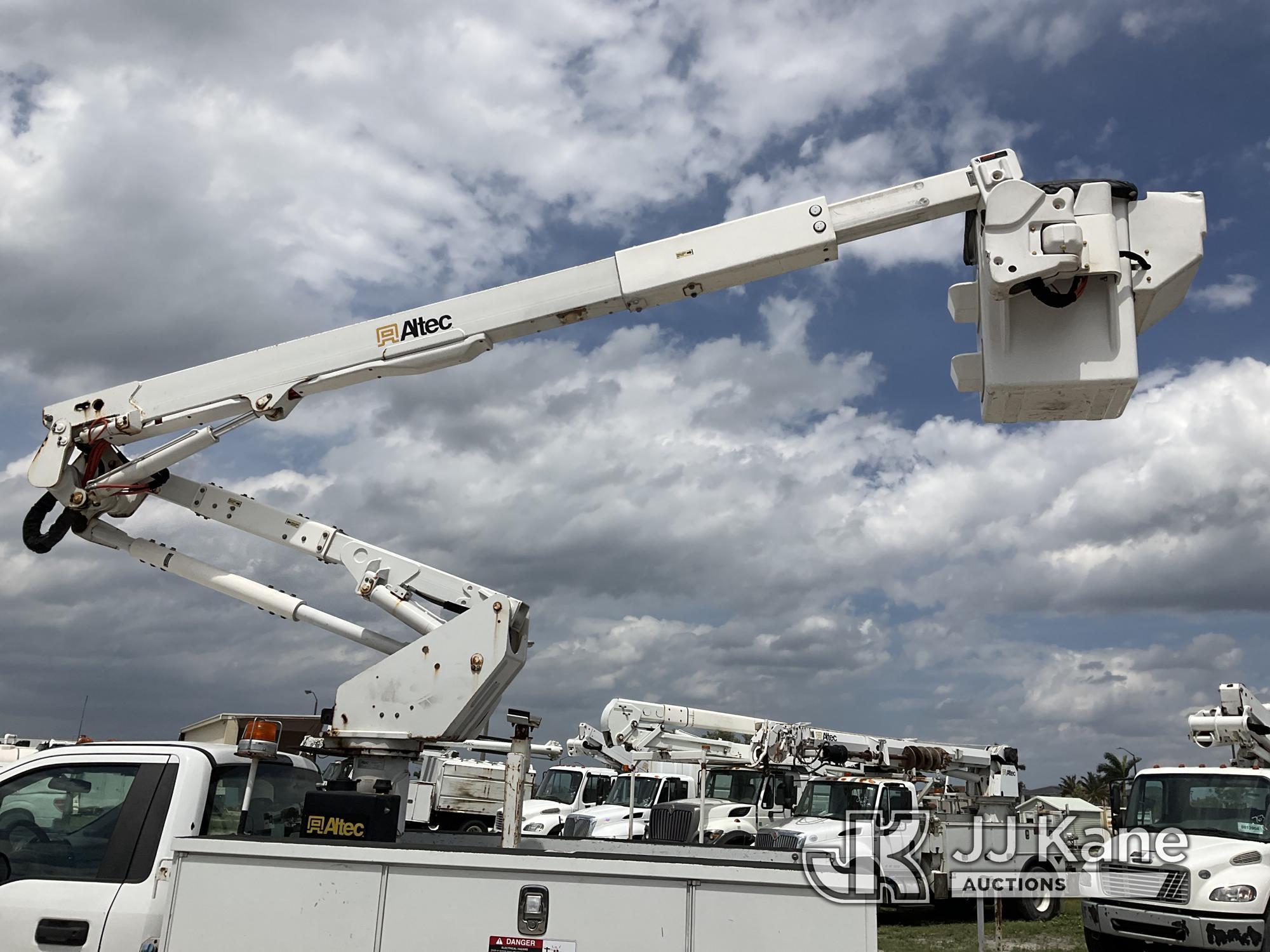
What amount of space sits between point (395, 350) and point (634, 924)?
542 cm

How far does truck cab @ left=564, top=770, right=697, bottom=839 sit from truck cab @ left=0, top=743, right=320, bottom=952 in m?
14.2

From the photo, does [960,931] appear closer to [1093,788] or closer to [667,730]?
[667,730]

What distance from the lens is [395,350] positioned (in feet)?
29.0

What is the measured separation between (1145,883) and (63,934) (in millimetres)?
11736

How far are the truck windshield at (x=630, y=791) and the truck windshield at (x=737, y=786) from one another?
175 centimetres

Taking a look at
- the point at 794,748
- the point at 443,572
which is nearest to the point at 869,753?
the point at 794,748

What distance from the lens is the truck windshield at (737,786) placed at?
761 inches

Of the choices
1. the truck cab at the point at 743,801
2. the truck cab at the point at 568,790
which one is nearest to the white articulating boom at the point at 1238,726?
the truck cab at the point at 743,801

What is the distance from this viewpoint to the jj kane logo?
876 centimetres

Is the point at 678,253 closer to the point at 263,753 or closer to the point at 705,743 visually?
the point at 263,753

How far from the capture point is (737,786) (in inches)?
772

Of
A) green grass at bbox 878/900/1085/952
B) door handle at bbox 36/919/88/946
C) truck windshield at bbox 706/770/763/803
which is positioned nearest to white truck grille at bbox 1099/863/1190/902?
green grass at bbox 878/900/1085/952

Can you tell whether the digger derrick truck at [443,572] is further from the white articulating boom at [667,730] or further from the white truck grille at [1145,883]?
the white articulating boom at [667,730]

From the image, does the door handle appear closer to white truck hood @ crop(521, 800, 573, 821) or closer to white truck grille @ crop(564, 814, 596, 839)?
white truck grille @ crop(564, 814, 596, 839)
